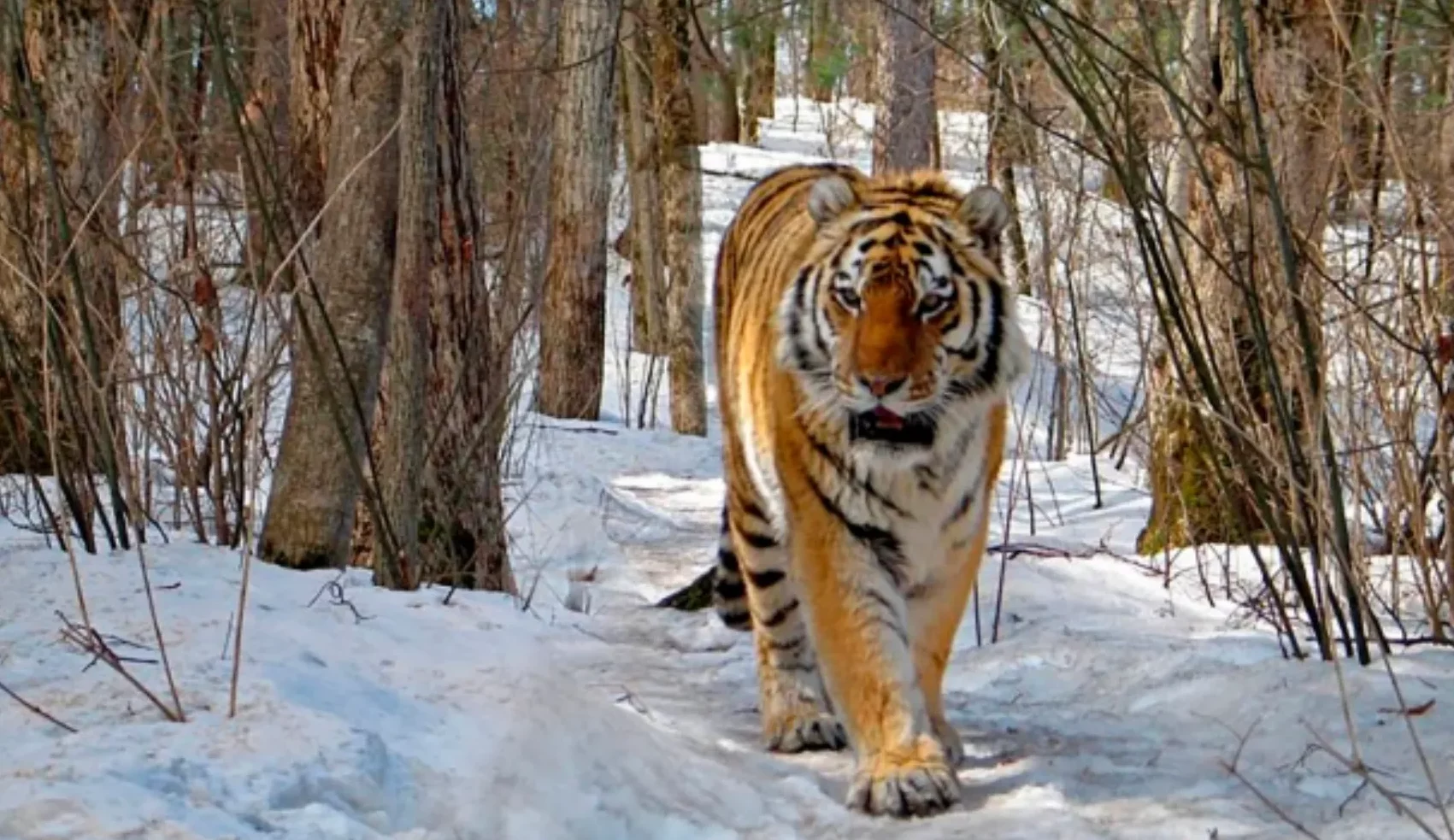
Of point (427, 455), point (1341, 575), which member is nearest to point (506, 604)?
point (427, 455)

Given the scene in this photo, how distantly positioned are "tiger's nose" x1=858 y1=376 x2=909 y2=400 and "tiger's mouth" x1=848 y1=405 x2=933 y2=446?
0.10 meters

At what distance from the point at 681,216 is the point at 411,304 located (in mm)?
8917

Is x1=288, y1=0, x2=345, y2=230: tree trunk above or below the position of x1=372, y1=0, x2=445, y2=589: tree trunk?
above

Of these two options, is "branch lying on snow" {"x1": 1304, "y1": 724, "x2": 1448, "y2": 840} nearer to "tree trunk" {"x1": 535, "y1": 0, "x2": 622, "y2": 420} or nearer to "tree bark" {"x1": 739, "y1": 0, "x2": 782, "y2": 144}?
"tree trunk" {"x1": 535, "y1": 0, "x2": 622, "y2": 420}

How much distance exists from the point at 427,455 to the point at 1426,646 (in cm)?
260

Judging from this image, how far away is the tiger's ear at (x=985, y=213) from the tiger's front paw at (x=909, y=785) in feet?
4.03

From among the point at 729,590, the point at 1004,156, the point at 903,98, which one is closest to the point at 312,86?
the point at 729,590

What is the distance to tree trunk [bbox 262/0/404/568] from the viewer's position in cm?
434

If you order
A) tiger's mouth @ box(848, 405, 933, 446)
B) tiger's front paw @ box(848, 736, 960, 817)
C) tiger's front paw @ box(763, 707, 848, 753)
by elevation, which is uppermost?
tiger's mouth @ box(848, 405, 933, 446)

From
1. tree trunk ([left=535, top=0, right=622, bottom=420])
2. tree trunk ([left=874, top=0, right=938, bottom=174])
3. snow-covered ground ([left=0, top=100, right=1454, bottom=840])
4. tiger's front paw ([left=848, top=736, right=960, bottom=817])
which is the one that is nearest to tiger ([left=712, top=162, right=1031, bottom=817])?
tiger's front paw ([left=848, top=736, right=960, bottom=817])

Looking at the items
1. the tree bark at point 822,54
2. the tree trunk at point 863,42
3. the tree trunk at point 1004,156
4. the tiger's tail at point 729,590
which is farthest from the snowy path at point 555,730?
the tree trunk at point 863,42

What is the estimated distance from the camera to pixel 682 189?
521 inches

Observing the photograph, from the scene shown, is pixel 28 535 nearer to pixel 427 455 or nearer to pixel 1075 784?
pixel 427 455

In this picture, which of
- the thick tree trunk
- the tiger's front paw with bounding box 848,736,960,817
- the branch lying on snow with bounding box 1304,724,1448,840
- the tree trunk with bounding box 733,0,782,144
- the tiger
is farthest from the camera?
the tree trunk with bounding box 733,0,782,144
